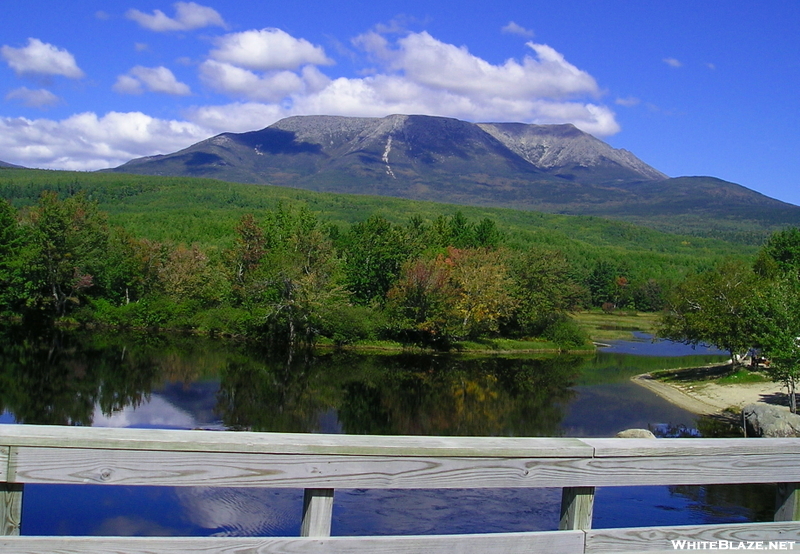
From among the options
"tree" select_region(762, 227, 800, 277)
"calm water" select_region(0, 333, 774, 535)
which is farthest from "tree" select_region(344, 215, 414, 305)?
"tree" select_region(762, 227, 800, 277)

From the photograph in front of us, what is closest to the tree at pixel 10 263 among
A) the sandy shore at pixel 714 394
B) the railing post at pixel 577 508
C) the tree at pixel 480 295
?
the tree at pixel 480 295

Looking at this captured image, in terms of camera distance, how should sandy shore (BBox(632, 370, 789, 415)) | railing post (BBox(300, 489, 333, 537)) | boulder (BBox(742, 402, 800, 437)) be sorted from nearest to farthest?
1. railing post (BBox(300, 489, 333, 537))
2. boulder (BBox(742, 402, 800, 437))
3. sandy shore (BBox(632, 370, 789, 415))

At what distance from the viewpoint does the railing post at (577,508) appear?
11.8 feet

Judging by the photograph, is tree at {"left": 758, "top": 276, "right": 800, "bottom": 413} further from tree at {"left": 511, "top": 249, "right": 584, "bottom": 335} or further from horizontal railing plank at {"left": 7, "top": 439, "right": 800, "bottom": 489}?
horizontal railing plank at {"left": 7, "top": 439, "right": 800, "bottom": 489}

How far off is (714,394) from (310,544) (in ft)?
126

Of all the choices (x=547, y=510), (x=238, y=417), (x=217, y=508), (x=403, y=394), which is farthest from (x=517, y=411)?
(x=217, y=508)

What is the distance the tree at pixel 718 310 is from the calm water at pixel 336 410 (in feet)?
16.2

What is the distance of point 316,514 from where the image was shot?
3301 mm

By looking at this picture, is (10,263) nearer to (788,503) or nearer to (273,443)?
(273,443)

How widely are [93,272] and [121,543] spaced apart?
187 ft

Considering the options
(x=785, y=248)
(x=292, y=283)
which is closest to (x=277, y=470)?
(x=292, y=283)

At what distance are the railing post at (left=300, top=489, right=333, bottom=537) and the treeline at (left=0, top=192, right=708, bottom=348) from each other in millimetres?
46979

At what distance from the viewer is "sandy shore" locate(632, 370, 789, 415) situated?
3419 centimetres

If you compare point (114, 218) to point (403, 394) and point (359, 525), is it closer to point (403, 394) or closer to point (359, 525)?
point (403, 394)
